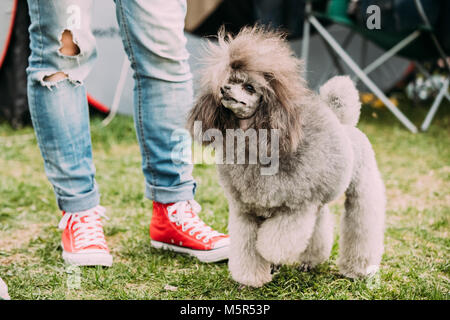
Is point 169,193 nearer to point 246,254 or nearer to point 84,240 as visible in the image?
point 84,240

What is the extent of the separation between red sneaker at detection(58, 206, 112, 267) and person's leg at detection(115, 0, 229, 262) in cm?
19

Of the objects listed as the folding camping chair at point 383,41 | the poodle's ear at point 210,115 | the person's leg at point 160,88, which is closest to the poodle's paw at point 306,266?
the person's leg at point 160,88

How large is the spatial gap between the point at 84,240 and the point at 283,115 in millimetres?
827

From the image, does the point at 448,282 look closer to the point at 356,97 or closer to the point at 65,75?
the point at 356,97

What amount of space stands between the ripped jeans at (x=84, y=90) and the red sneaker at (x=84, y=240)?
0.13 ft

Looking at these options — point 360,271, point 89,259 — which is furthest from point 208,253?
point 360,271

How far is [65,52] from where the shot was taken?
152 centimetres

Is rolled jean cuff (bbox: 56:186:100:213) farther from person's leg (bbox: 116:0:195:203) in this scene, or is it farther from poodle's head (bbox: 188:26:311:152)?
poodle's head (bbox: 188:26:311:152)

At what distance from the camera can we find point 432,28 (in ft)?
10.7

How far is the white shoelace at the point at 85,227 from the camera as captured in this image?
1618 millimetres

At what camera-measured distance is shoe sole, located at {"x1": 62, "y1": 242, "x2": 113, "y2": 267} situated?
157 cm

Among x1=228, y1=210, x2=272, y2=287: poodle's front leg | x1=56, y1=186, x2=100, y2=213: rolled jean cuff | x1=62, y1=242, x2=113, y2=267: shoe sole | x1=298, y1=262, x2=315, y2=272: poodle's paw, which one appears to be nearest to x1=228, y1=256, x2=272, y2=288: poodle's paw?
x1=228, y1=210, x2=272, y2=287: poodle's front leg

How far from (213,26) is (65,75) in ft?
8.53
